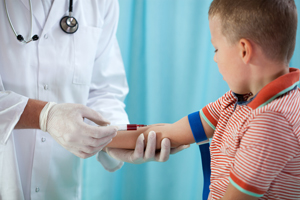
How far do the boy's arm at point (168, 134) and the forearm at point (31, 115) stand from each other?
33 cm

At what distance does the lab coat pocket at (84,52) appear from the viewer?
127cm

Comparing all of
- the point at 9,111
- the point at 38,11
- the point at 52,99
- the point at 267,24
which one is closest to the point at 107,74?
the point at 52,99

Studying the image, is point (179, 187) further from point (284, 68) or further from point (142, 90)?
point (284, 68)

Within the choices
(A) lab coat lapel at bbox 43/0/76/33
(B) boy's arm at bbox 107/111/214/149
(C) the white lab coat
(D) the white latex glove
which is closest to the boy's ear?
(B) boy's arm at bbox 107/111/214/149

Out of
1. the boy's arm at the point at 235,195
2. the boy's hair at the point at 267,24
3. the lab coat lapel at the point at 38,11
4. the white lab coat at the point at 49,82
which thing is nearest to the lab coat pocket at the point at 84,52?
the white lab coat at the point at 49,82

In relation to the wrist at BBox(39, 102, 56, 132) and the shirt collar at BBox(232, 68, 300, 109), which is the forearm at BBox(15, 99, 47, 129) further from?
the shirt collar at BBox(232, 68, 300, 109)

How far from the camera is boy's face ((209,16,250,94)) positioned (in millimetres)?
822

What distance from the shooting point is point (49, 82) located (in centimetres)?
120

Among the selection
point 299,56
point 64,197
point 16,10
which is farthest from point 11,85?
point 299,56

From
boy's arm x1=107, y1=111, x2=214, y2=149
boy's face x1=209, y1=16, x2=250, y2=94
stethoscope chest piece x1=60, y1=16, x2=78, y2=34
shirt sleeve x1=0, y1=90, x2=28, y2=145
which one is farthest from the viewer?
stethoscope chest piece x1=60, y1=16, x2=78, y2=34

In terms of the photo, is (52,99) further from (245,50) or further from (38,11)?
(245,50)

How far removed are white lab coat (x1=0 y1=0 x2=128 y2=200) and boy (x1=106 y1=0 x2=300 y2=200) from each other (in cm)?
59

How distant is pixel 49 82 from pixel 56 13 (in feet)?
0.95

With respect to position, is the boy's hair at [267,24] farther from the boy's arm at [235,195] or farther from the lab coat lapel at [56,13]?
the lab coat lapel at [56,13]
